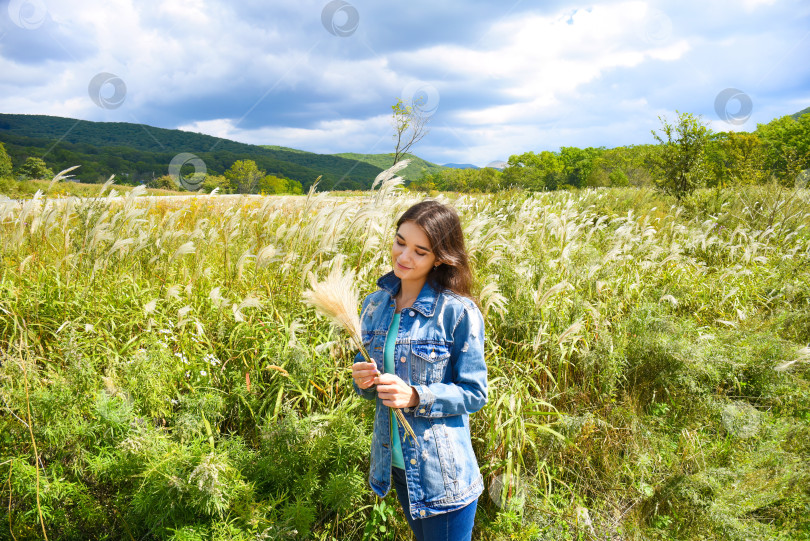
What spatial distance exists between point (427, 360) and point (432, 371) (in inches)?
1.9

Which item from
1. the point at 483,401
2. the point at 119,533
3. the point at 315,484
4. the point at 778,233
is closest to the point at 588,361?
the point at 483,401

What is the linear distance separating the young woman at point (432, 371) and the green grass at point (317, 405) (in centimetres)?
64

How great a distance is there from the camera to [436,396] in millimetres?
1402

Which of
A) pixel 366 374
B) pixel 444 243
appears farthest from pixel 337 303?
pixel 444 243

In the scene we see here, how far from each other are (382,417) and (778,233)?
8.93 m

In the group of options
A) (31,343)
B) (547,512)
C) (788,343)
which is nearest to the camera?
(547,512)

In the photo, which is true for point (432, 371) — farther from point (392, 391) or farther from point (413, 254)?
point (413, 254)

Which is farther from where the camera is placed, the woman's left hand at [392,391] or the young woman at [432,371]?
the young woman at [432,371]

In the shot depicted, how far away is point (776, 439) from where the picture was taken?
2.84 meters

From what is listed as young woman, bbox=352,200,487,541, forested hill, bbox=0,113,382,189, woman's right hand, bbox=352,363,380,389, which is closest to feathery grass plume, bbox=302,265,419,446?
woman's right hand, bbox=352,363,380,389

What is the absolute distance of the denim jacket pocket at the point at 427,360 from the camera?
5.09ft

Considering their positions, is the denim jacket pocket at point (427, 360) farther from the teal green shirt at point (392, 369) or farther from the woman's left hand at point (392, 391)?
the woman's left hand at point (392, 391)

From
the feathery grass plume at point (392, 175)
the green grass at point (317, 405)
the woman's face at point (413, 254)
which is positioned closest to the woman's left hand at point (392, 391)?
the woman's face at point (413, 254)

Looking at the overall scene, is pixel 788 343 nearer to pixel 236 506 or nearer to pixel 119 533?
pixel 236 506
